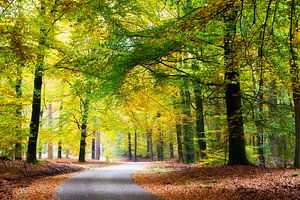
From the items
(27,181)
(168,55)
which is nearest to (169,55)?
(168,55)

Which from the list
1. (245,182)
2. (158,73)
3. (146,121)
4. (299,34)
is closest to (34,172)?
(158,73)

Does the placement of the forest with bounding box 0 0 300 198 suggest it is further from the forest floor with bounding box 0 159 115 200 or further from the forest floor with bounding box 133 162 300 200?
the forest floor with bounding box 133 162 300 200

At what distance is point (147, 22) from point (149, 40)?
3.80 metres

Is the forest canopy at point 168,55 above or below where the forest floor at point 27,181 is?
above

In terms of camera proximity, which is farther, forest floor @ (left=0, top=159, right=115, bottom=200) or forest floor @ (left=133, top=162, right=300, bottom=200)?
forest floor @ (left=0, top=159, right=115, bottom=200)

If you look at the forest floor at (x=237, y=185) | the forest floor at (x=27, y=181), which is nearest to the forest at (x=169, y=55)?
the forest floor at (x=27, y=181)

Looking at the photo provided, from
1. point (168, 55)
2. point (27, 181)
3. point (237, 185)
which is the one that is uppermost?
point (168, 55)

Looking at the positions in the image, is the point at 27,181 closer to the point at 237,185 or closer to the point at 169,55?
the point at 169,55

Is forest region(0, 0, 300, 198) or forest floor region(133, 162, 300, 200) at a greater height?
forest region(0, 0, 300, 198)

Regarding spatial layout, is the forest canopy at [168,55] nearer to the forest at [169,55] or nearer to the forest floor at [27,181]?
the forest at [169,55]

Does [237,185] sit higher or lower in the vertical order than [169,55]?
lower

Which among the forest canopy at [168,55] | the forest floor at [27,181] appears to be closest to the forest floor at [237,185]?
the forest canopy at [168,55]

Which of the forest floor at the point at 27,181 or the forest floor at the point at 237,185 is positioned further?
the forest floor at the point at 27,181

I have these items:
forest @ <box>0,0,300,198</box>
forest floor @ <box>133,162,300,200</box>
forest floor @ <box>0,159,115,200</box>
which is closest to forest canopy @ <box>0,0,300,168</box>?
forest @ <box>0,0,300,198</box>
